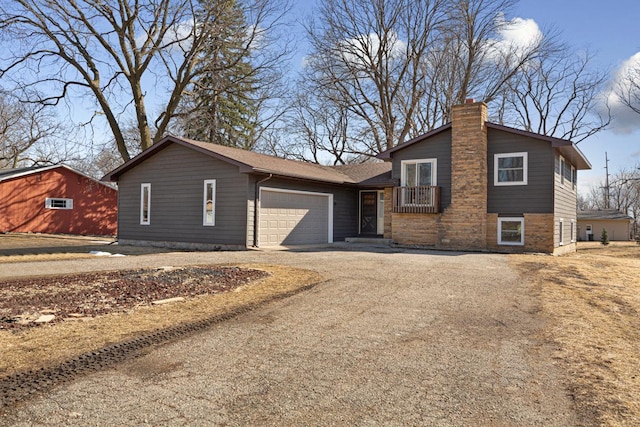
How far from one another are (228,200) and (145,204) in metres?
4.59

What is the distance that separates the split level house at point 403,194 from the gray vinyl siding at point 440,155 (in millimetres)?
36

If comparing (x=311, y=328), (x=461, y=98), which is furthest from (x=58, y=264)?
(x=461, y=98)

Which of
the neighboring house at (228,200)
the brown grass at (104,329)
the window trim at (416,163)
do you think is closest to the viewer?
the brown grass at (104,329)

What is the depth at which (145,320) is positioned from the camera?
5.46 metres

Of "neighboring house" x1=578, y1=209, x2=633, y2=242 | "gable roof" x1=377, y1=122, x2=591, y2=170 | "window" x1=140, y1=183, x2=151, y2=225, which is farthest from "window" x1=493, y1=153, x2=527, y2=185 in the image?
"neighboring house" x1=578, y1=209, x2=633, y2=242

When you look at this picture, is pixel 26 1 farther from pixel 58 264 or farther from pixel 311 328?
pixel 311 328

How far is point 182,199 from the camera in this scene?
17141mm

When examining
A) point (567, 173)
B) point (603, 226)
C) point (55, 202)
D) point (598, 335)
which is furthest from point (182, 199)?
point (603, 226)

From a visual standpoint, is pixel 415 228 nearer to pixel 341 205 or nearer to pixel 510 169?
pixel 341 205

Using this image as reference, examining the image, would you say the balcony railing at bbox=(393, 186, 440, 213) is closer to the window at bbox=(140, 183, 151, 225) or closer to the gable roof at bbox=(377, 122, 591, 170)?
the gable roof at bbox=(377, 122, 591, 170)

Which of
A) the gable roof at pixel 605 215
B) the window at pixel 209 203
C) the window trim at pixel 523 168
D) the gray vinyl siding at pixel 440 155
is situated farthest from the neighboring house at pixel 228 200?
the gable roof at pixel 605 215

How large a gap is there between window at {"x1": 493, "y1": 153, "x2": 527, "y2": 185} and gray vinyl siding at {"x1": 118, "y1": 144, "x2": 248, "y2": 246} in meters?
8.63

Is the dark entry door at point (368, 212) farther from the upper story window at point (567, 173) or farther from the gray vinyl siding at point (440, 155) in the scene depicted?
the upper story window at point (567, 173)

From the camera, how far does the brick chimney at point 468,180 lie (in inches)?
642
